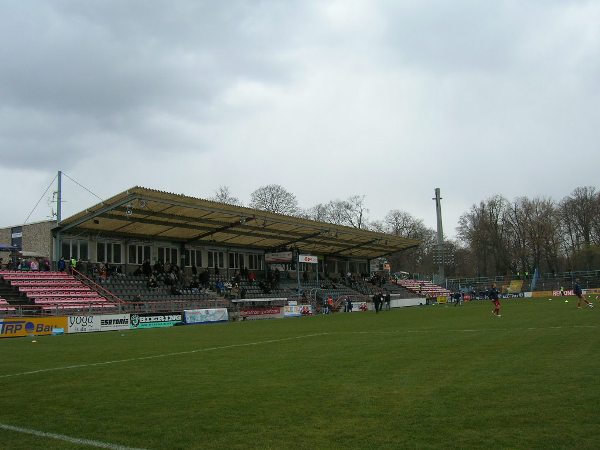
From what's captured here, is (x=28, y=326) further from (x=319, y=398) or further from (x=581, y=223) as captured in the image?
(x=581, y=223)

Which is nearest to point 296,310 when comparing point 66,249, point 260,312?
point 260,312

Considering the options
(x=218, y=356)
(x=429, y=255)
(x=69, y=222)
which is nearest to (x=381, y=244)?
(x=69, y=222)

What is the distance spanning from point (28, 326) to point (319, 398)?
2261 centimetres

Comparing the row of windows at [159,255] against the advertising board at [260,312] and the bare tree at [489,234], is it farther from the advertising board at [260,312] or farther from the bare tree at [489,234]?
the bare tree at [489,234]

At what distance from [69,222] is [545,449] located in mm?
36637

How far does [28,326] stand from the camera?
26359 millimetres

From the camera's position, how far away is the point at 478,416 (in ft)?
21.6

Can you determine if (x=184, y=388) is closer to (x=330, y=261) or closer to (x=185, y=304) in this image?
(x=185, y=304)

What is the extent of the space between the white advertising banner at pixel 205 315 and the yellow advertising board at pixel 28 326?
349 inches

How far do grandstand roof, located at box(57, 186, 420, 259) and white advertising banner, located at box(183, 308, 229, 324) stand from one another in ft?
22.5

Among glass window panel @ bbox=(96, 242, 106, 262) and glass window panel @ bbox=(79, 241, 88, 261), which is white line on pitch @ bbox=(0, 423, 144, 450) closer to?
glass window panel @ bbox=(79, 241, 88, 261)

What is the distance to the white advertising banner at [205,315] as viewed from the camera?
116ft

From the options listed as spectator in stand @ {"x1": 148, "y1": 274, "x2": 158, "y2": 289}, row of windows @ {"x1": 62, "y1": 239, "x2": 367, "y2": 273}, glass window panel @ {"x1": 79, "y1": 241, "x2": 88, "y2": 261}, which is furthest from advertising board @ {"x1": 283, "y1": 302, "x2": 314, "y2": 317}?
glass window panel @ {"x1": 79, "y1": 241, "x2": 88, "y2": 261}

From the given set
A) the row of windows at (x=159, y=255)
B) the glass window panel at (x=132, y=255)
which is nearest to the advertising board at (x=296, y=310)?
the row of windows at (x=159, y=255)
